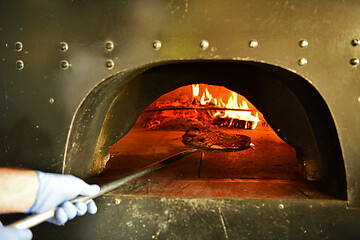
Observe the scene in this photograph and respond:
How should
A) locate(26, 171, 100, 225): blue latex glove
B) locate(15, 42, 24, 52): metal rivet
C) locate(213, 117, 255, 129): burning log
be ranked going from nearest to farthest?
locate(26, 171, 100, 225): blue latex glove → locate(15, 42, 24, 52): metal rivet → locate(213, 117, 255, 129): burning log

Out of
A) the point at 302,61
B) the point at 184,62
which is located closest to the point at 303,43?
the point at 302,61

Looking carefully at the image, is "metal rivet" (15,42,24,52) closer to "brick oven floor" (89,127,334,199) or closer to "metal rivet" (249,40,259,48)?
"brick oven floor" (89,127,334,199)

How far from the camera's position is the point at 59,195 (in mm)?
839

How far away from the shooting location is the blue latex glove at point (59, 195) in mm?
811

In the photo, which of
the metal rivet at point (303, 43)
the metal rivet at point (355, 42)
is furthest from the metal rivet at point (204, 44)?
the metal rivet at point (355, 42)

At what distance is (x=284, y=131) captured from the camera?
1222 mm

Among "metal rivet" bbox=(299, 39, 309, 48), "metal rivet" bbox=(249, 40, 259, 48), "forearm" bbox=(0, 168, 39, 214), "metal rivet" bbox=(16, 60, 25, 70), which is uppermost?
"metal rivet" bbox=(299, 39, 309, 48)

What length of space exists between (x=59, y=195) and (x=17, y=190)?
13cm

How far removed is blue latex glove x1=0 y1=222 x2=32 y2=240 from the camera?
2.11 ft

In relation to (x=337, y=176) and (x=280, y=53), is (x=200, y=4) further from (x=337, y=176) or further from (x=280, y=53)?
(x=337, y=176)

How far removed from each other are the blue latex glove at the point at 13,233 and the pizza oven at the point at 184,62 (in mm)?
294

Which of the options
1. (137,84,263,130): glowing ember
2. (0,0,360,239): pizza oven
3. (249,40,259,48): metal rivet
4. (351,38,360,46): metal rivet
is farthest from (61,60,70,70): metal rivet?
(137,84,263,130): glowing ember

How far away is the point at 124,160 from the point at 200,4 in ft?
3.26

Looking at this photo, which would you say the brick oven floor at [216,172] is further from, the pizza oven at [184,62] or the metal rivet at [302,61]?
the metal rivet at [302,61]
